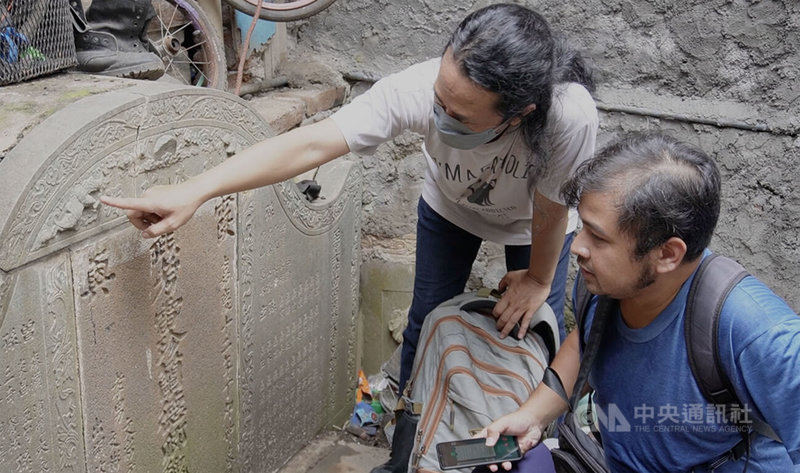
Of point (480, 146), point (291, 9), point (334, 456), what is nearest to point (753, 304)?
point (480, 146)

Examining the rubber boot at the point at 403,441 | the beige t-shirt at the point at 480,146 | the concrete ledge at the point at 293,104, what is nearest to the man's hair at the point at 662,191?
the beige t-shirt at the point at 480,146

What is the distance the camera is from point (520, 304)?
2365 millimetres

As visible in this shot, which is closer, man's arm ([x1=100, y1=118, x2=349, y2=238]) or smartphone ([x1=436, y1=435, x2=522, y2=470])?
man's arm ([x1=100, y1=118, x2=349, y2=238])

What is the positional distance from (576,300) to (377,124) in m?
0.63

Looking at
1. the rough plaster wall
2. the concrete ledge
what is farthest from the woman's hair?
the concrete ledge

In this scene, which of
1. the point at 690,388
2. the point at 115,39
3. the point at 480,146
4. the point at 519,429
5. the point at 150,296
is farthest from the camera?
the point at 115,39

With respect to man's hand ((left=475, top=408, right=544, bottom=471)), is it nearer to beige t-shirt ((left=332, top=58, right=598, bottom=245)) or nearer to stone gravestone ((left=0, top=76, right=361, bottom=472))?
beige t-shirt ((left=332, top=58, right=598, bottom=245))

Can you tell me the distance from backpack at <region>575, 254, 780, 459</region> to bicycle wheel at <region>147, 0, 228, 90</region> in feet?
7.23

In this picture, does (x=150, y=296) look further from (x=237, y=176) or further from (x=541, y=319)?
(x=541, y=319)

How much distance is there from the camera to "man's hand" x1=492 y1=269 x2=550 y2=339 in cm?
236

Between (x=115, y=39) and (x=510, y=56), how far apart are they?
4.35 ft

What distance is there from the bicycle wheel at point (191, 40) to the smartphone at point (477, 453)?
1.92 meters

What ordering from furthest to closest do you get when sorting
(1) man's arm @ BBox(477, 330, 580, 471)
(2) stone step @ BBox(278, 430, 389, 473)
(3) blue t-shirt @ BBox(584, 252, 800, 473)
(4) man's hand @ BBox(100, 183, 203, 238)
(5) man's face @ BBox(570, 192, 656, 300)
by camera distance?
(2) stone step @ BBox(278, 430, 389, 473) < (1) man's arm @ BBox(477, 330, 580, 471) < (4) man's hand @ BBox(100, 183, 203, 238) < (5) man's face @ BBox(570, 192, 656, 300) < (3) blue t-shirt @ BBox(584, 252, 800, 473)

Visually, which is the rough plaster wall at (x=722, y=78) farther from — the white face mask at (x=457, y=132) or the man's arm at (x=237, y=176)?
the man's arm at (x=237, y=176)
